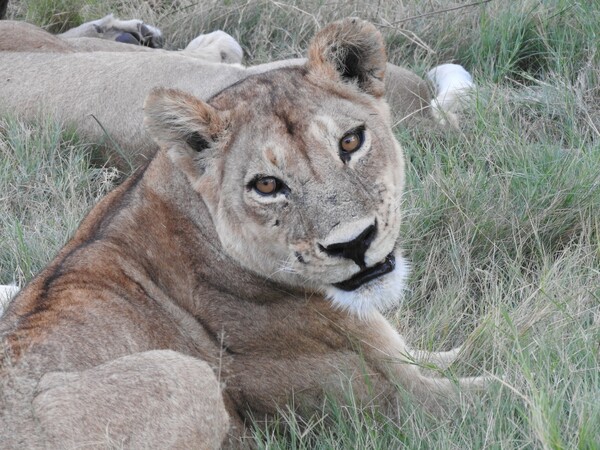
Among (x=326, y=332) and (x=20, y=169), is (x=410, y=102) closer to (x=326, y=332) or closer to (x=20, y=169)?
(x=20, y=169)

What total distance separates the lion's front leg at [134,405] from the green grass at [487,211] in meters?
0.33

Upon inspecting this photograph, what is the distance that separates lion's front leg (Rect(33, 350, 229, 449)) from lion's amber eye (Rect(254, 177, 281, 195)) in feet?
1.94

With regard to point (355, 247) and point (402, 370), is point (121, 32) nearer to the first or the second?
point (402, 370)

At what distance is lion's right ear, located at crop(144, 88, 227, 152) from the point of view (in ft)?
11.1

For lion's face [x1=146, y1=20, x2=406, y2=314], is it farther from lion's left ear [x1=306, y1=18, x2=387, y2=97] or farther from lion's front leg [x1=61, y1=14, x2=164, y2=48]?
lion's front leg [x1=61, y1=14, x2=164, y2=48]

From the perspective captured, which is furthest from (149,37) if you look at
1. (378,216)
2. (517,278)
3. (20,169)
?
(378,216)

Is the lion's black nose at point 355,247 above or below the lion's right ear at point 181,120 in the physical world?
below

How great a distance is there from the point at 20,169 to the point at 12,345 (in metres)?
2.35

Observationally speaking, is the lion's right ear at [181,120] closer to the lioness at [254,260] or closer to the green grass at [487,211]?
the lioness at [254,260]

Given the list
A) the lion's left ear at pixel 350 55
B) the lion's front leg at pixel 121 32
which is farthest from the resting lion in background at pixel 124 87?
the lion's left ear at pixel 350 55

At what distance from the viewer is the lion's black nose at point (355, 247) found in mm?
3162

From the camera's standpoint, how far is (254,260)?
3.46 meters

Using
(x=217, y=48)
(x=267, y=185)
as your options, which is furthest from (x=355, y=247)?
(x=217, y=48)

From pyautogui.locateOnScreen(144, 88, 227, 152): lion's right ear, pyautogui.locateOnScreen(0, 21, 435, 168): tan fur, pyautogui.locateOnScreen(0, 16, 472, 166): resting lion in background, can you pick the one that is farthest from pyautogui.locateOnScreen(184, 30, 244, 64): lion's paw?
pyautogui.locateOnScreen(144, 88, 227, 152): lion's right ear
